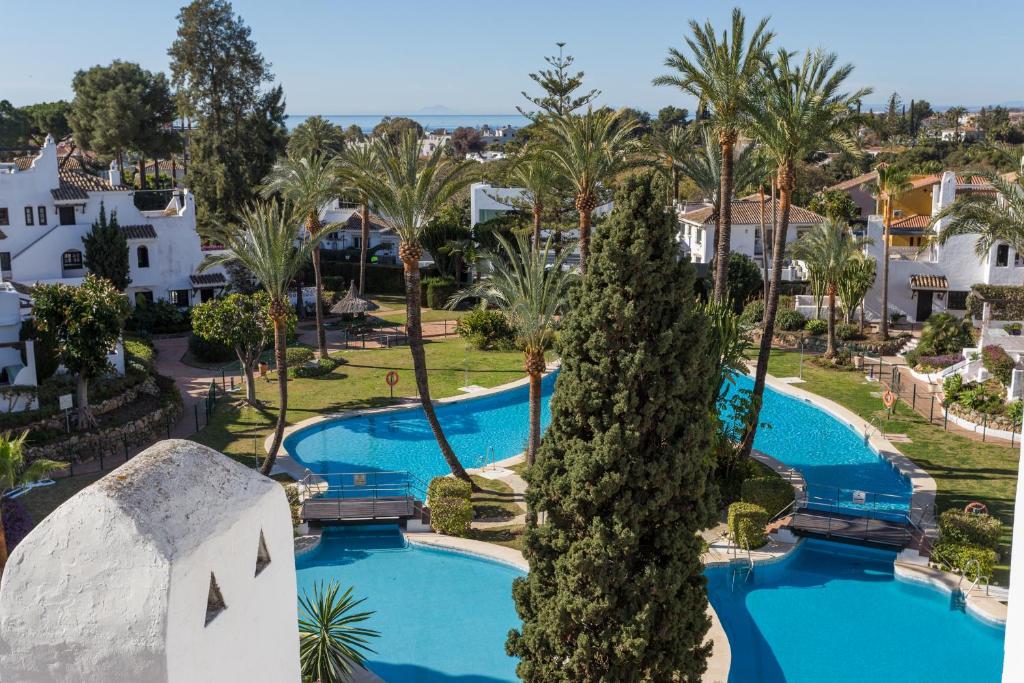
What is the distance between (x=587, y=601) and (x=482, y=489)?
1073cm

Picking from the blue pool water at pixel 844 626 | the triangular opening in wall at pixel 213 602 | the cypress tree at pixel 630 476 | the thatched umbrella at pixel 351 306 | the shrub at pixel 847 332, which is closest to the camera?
the triangular opening in wall at pixel 213 602

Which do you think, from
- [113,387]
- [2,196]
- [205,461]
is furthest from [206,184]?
Result: [205,461]

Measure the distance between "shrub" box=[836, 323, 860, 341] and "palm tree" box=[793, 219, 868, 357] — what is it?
1390 millimetres

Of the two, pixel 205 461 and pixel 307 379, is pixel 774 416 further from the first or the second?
pixel 205 461

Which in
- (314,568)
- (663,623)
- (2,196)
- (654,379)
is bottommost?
(314,568)

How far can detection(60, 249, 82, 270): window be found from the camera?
43.1 meters

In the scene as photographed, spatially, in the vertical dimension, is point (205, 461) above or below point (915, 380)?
above

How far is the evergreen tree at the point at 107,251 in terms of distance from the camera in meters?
42.6

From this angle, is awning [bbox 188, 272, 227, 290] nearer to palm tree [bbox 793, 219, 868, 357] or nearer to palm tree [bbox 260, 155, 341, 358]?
palm tree [bbox 260, 155, 341, 358]

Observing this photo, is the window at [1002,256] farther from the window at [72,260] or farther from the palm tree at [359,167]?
the window at [72,260]

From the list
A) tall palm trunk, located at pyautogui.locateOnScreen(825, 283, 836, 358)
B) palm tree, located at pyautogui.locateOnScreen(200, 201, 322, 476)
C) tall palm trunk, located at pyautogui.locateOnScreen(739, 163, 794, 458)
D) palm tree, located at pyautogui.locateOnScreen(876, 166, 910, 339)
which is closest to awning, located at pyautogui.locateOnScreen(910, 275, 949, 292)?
palm tree, located at pyautogui.locateOnScreen(876, 166, 910, 339)

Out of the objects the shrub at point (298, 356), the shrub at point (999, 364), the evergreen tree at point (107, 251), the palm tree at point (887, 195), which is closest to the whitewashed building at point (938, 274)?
the palm tree at point (887, 195)

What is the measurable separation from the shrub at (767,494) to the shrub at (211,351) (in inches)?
872

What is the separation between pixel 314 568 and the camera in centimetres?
2011
